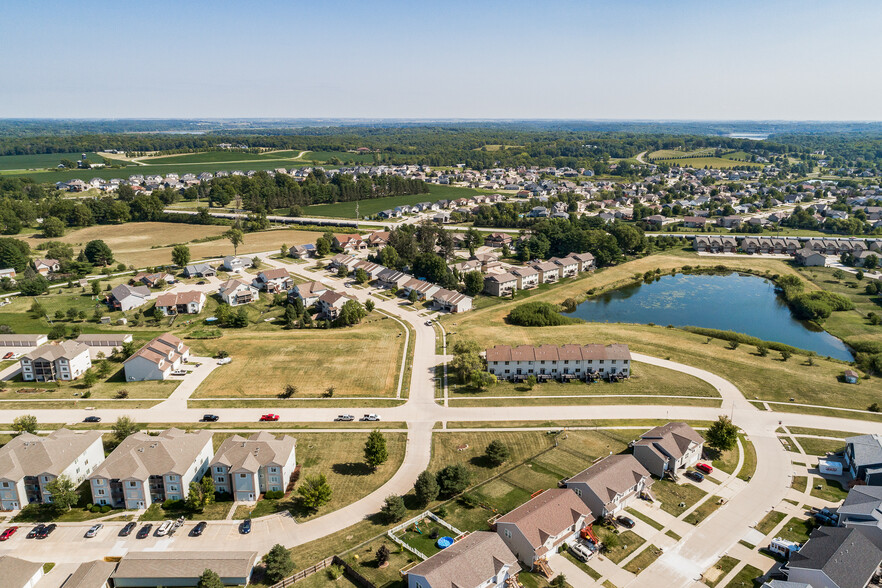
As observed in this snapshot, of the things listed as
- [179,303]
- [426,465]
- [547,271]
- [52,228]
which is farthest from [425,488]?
[52,228]

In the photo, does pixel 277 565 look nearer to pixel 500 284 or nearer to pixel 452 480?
pixel 452 480

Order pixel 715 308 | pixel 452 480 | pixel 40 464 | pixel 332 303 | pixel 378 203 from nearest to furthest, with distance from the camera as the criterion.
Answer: pixel 40 464, pixel 452 480, pixel 332 303, pixel 715 308, pixel 378 203

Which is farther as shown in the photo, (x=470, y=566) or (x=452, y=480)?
(x=452, y=480)

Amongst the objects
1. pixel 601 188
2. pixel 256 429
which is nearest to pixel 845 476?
pixel 256 429

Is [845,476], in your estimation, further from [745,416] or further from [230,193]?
[230,193]

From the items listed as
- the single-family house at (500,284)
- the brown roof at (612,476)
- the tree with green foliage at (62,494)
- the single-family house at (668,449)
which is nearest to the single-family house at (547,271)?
the single-family house at (500,284)

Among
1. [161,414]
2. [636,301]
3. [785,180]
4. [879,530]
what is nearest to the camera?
[879,530]

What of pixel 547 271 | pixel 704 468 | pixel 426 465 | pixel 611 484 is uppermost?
pixel 547 271
